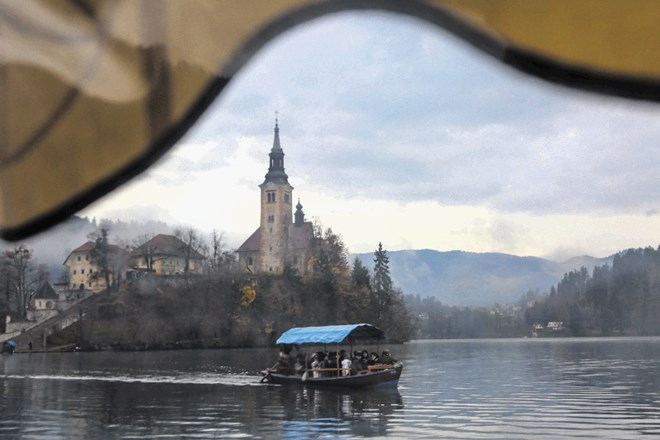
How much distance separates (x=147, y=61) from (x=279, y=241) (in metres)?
57.9

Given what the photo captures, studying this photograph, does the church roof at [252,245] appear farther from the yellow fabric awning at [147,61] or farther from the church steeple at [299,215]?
the yellow fabric awning at [147,61]

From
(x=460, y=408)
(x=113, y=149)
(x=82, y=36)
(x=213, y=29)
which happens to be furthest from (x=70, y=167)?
(x=460, y=408)

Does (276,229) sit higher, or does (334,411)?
(276,229)

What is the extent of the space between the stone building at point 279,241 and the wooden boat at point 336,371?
27571 millimetres

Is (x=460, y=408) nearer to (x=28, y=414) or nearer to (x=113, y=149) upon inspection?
(x=28, y=414)

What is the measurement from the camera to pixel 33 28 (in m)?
1.33

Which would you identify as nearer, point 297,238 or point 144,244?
point 144,244

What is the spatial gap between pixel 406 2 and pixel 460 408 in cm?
1472

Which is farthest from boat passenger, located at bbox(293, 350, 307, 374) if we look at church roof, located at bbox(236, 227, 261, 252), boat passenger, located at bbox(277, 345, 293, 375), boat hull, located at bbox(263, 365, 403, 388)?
church roof, located at bbox(236, 227, 261, 252)

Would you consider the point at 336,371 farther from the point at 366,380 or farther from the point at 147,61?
the point at 147,61

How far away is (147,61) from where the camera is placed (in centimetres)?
123

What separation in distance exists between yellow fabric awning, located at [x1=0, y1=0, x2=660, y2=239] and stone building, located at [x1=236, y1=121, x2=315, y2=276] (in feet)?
155

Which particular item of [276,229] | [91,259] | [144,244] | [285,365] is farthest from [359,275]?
[144,244]

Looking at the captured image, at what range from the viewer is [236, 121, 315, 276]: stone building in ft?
168
